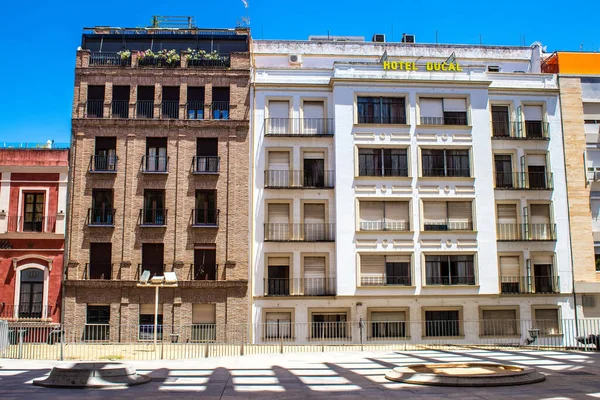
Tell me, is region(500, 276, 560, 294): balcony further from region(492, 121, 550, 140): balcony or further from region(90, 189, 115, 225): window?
region(90, 189, 115, 225): window

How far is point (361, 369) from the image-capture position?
21.6 m

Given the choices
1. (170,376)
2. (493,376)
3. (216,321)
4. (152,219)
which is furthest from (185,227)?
(493,376)

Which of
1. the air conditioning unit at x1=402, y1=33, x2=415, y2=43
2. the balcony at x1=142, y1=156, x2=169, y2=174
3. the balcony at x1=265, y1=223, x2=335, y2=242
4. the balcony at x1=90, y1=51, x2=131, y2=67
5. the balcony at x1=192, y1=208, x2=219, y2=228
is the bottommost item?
the balcony at x1=265, y1=223, x2=335, y2=242

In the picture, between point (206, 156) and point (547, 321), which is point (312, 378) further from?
point (547, 321)

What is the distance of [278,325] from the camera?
36.3 meters

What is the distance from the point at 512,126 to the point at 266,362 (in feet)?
75.9

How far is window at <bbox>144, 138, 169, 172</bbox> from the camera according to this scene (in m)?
37.6

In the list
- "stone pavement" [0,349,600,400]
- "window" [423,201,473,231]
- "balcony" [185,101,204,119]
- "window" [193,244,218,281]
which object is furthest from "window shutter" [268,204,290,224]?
"stone pavement" [0,349,600,400]

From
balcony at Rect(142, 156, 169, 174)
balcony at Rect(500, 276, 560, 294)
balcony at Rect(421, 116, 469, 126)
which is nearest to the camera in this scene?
balcony at Rect(142, 156, 169, 174)

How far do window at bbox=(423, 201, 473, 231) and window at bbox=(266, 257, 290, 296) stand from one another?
8300 mm

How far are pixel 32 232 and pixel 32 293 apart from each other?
130 inches

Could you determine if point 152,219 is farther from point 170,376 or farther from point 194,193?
point 170,376

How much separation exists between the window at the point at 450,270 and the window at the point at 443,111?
793 cm

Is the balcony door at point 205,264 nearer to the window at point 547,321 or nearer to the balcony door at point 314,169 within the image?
the balcony door at point 314,169
